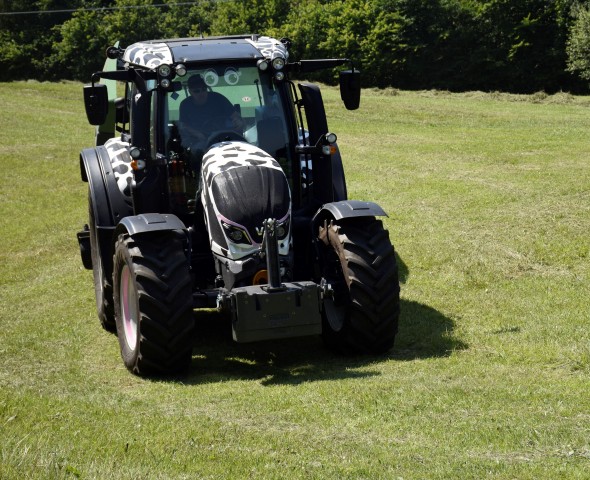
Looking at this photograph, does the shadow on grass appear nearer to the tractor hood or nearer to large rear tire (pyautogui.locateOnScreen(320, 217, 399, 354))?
large rear tire (pyautogui.locateOnScreen(320, 217, 399, 354))

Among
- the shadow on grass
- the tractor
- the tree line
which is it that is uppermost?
the tractor

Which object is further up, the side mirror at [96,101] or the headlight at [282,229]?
the side mirror at [96,101]

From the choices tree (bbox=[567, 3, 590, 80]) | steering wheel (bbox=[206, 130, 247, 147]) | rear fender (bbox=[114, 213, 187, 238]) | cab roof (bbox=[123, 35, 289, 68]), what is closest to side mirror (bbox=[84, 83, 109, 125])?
cab roof (bbox=[123, 35, 289, 68])

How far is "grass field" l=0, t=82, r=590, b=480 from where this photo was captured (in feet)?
19.8

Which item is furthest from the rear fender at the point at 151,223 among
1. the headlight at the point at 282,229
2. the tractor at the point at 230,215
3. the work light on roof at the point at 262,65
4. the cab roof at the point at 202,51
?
the work light on roof at the point at 262,65

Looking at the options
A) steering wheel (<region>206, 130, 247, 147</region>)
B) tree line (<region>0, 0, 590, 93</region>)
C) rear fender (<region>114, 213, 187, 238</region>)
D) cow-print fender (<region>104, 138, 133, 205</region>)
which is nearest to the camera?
rear fender (<region>114, 213, 187, 238</region>)

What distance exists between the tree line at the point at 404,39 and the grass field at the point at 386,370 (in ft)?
115

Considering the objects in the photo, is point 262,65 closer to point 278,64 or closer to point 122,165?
point 278,64

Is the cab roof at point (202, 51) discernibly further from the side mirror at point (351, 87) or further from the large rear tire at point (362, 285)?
the large rear tire at point (362, 285)

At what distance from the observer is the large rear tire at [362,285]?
8.70m

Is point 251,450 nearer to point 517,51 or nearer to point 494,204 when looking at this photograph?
point 494,204

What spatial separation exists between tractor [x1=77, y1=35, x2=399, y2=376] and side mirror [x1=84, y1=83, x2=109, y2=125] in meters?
0.01

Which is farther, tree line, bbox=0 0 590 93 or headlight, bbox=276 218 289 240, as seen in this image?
tree line, bbox=0 0 590 93

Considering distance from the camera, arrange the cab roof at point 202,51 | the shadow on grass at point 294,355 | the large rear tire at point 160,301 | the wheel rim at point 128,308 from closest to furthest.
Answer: the large rear tire at point 160,301
the shadow on grass at point 294,355
the wheel rim at point 128,308
the cab roof at point 202,51
